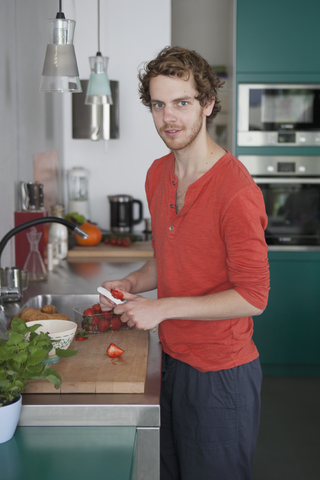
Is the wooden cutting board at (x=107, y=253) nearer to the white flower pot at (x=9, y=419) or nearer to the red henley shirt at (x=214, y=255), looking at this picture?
the red henley shirt at (x=214, y=255)

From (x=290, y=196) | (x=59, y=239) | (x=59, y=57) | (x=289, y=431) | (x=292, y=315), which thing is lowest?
(x=289, y=431)

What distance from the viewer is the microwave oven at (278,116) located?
3.28 meters

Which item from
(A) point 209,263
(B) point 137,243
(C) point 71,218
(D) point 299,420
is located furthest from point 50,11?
(D) point 299,420

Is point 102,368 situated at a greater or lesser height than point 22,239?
lesser

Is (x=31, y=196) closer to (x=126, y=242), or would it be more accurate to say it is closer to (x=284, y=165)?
(x=126, y=242)

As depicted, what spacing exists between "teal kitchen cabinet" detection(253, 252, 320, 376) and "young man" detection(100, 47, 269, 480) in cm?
197

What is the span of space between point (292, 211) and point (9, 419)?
2.69 meters

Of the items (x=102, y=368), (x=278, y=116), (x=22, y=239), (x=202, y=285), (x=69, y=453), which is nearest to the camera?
(x=69, y=453)

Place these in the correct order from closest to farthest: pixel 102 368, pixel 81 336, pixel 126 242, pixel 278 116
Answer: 1. pixel 102 368
2. pixel 81 336
3. pixel 126 242
4. pixel 278 116

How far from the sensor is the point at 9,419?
0.97 m

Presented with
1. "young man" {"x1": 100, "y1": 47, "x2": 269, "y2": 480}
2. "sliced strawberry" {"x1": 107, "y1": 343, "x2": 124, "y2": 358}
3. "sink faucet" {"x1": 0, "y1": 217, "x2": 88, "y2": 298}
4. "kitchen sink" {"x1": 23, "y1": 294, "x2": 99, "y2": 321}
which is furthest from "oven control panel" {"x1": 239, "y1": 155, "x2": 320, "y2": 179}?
"sliced strawberry" {"x1": 107, "y1": 343, "x2": 124, "y2": 358}

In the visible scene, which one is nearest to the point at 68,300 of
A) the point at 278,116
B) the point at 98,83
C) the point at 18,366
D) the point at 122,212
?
the point at 18,366

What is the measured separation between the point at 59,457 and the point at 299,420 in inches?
84.6

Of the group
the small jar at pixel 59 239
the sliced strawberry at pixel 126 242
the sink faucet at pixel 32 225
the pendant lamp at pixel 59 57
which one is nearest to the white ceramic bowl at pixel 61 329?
the sink faucet at pixel 32 225
